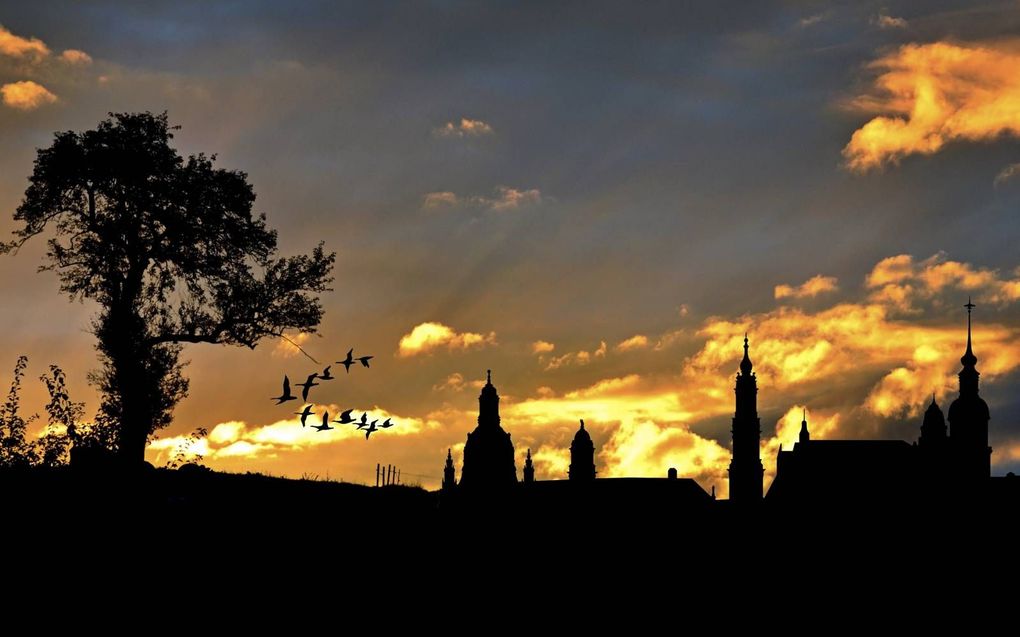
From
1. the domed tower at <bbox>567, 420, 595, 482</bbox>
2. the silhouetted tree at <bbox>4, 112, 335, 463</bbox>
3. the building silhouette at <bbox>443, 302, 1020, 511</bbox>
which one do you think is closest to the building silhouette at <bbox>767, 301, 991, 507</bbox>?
the building silhouette at <bbox>443, 302, 1020, 511</bbox>

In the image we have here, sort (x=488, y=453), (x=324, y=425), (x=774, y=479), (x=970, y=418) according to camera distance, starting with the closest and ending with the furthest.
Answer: (x=324, y=425), (x=488, y=453), (x=774, y=479), (x=970, y=418)

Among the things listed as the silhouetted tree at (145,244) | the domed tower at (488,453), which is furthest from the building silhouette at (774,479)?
the silhouetted tree at (145,244)

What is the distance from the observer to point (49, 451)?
1353 inches

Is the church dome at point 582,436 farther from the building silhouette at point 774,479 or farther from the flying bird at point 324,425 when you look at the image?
the flying bird at point 324,425

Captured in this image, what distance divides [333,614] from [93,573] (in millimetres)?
Answer: 5780

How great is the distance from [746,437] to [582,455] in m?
17.0

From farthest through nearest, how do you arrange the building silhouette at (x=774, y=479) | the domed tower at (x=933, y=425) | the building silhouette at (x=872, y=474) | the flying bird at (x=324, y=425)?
the domed tower at (x=933, y=425), the building silhouette at (x=872, y=474), the building silhouette at (x=774, y=479), the flying bird at (x=324, y=425)

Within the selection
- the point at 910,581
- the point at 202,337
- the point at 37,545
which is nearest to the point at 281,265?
the point at 202,337

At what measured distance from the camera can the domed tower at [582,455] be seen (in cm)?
12500

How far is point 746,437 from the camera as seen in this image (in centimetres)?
12275

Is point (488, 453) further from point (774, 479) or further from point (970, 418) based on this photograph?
point (970, 418)

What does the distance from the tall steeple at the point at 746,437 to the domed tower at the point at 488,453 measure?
27.0m

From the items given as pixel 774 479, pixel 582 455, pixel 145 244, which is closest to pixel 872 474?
pixel 774 479

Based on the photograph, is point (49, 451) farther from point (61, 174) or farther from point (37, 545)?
point (61, 174)
